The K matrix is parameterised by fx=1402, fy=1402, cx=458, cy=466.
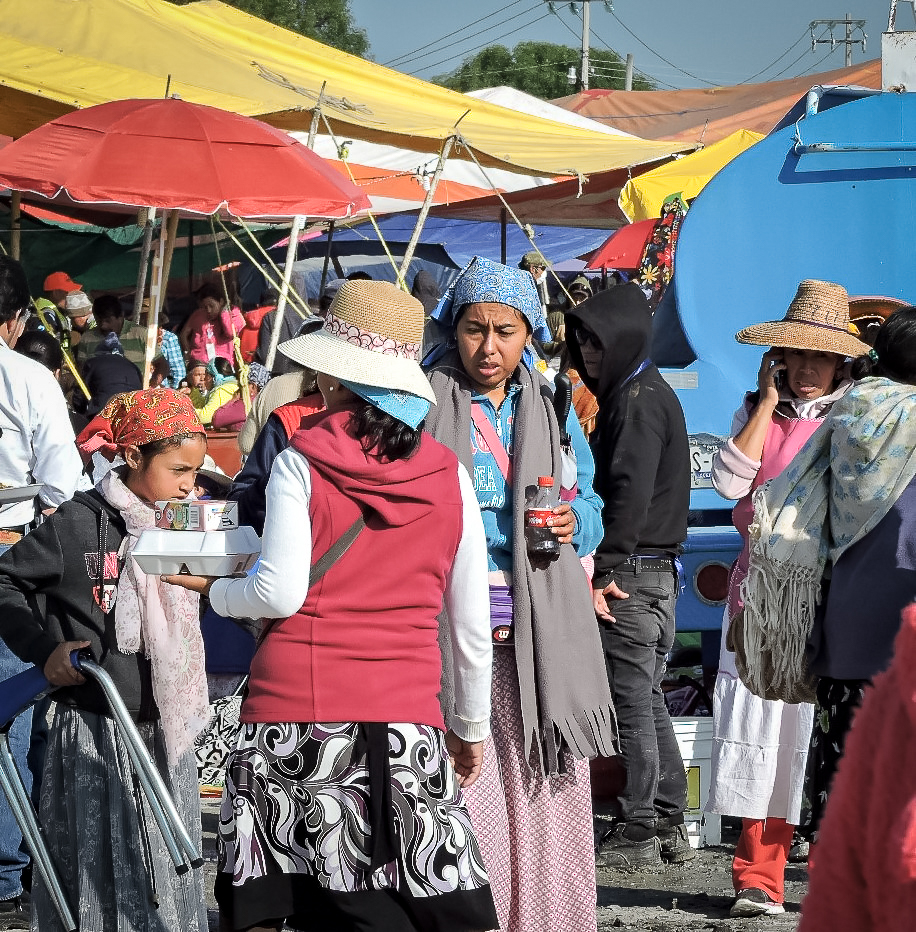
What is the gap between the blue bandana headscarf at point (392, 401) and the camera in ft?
9.98

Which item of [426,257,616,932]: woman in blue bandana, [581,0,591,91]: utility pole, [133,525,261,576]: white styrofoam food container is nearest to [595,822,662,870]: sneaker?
[426,257,616,932]: woman in blue bandana

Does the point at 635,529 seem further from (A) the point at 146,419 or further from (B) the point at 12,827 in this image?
(B) the point at 12,827

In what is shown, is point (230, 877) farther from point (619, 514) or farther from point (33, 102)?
point (33, 102)

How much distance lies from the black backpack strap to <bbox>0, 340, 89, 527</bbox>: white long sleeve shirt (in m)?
2.40

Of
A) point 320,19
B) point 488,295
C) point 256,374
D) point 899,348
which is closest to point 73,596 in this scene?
point 488,295

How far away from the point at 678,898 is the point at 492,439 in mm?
2063

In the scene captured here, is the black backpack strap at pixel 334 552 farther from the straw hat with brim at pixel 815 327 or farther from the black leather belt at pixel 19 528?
the black leather belt at pixel 19 528

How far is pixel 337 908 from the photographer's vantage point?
9.55ft

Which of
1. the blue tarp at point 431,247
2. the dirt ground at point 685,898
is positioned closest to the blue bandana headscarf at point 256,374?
the dirt ground at point 685,898

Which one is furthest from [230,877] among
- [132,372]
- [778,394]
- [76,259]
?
[76,259]

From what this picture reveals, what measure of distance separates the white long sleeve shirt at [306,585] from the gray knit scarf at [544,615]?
21.2 inches

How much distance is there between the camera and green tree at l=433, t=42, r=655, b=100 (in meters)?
58.3

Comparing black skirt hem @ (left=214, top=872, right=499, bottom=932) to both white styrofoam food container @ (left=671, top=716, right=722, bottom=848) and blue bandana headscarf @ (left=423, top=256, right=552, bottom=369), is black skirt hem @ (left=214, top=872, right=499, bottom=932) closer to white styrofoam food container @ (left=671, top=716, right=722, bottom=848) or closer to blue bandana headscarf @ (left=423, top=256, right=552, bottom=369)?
blue bandana headscarf @ (left=423, top=256, right=552, bottom=369)

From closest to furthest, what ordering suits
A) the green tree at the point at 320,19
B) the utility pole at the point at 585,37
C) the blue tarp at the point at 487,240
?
the blue tarp at the point at 487,240 < the green tree at the point at 320,19 < the utility pole at the point at 585,37
